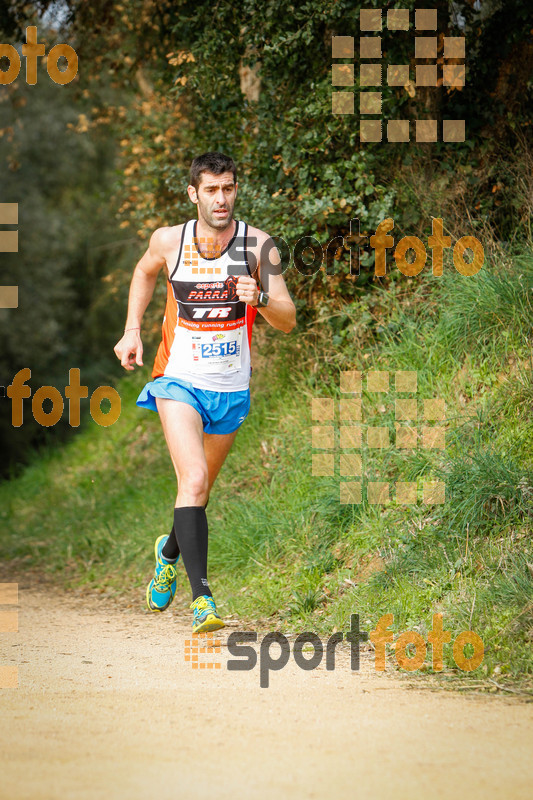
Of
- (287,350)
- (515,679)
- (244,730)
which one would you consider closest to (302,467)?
(287,350)

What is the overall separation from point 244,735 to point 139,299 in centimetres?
281

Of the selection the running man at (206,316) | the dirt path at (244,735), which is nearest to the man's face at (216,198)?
the running man at (206,316)

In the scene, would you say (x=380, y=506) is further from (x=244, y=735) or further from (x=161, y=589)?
(x=244, y=735)

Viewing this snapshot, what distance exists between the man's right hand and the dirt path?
163 centimetres

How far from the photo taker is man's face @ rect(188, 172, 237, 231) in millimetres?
5277

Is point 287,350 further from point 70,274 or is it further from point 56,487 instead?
point 70,274

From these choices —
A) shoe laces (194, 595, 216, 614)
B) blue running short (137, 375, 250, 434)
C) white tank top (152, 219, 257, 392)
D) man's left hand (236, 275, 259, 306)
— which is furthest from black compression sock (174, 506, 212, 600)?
man's left hand (236, 275, 259, 306)

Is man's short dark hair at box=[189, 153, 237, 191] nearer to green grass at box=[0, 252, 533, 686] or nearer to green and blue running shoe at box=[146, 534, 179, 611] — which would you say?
green and blue running shoe at box=[146, 534, 179, 611]

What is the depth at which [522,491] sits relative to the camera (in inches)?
219

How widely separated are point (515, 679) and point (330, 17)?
17.7 feet

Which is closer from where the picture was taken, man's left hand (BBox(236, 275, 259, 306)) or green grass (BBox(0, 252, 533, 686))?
man's left hand (BBox(236, 275, 259, 306))

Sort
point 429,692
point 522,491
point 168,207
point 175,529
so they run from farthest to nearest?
point 168,207, point 522,491, point 175,529, point 429,692

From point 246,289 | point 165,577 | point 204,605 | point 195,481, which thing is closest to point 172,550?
point 165,577

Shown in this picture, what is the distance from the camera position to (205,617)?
4.61m
